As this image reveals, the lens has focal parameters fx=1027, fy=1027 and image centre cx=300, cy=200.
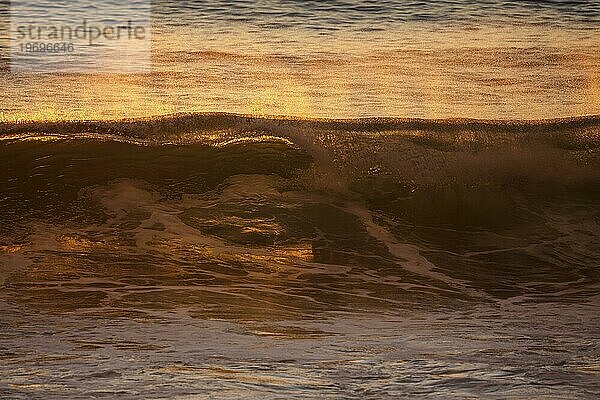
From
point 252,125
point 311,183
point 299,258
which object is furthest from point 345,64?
point 299,258

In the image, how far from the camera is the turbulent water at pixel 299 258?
327cm

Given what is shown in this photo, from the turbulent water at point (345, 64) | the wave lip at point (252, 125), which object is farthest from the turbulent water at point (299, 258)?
the turbulent water at point (345, 64)

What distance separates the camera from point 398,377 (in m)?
3.11

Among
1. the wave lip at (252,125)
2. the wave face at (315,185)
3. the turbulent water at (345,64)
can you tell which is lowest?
the wave face at (315,185)

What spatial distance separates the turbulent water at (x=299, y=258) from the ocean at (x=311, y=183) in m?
0.02

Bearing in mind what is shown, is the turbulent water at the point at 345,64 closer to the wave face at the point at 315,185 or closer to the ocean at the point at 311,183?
the ocean at the point at 311,183

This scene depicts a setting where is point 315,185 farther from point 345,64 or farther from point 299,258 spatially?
point 345,64

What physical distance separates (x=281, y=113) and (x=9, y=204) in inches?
77.4

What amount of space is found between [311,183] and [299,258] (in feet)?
3.23

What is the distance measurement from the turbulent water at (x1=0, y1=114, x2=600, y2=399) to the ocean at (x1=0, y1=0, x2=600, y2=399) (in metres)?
0.02

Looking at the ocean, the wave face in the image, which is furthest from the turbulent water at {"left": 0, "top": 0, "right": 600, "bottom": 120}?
the wave face

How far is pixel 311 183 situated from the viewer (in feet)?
23.1

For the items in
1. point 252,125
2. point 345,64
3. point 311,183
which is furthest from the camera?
point 345,64

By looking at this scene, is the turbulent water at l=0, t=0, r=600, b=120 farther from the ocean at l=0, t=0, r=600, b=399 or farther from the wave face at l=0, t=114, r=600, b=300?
the wave face at l=0, t=114, r=600, b=300
